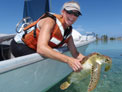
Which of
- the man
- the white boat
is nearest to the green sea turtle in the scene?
the man

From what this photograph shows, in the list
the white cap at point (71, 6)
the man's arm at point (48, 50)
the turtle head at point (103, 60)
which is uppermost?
the white cap at point (71, 6)

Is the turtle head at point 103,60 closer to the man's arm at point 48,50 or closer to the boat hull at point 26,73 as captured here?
the man's arm at point 48,50

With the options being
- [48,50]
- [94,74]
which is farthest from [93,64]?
[48,50]

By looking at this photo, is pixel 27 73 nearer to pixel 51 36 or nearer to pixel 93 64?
pixel 51 36

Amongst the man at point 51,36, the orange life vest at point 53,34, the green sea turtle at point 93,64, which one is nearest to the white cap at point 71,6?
the man at point 51,36

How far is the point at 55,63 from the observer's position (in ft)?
8.57

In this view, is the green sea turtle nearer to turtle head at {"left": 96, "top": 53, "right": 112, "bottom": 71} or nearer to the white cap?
Result: turtle head at {"left": 96, "top": 53, "right": 112, "bottom": 71}

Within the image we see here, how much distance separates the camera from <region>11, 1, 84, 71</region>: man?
176 cm

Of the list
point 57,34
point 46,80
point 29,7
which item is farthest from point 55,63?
point 29,7

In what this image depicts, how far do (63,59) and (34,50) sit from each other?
88cm

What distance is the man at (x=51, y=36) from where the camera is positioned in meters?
1.76

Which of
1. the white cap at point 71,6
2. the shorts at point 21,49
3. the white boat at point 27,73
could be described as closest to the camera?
the white boat at point 27,73

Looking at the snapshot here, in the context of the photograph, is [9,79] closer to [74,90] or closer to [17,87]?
[17,87]

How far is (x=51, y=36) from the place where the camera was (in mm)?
2197
